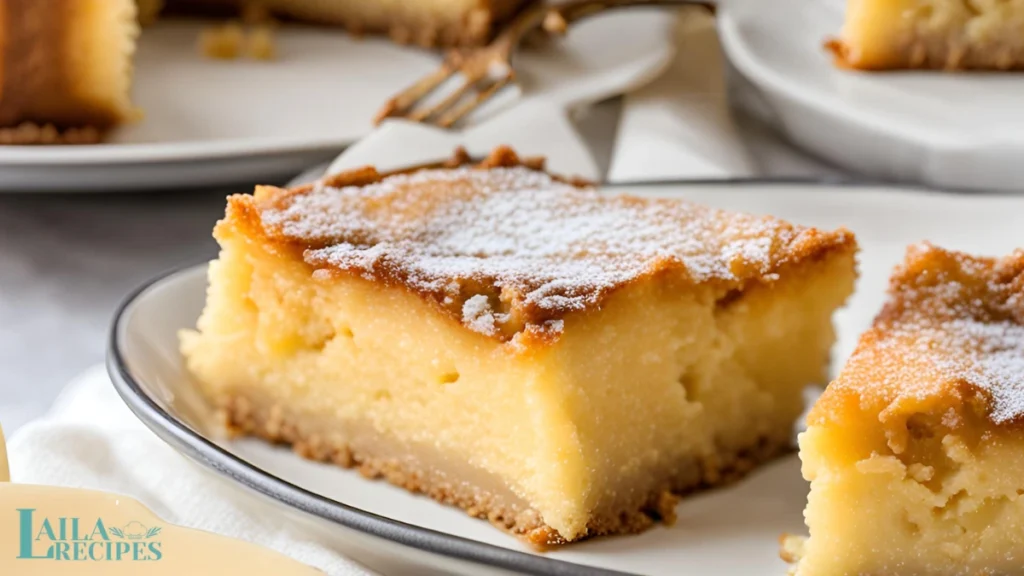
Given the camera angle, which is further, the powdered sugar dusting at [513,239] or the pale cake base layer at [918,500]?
the powdered sugar dusting at [513,239]

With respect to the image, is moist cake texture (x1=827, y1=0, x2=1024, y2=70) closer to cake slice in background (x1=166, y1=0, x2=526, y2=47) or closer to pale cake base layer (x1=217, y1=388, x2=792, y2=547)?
cake slice in background (x1=166, y1=0, x2=526, y2=47)

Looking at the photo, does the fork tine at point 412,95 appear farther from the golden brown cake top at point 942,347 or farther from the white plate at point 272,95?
the golden brown cake top at point 942,347

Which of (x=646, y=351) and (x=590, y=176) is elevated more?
(x=646, y=351)

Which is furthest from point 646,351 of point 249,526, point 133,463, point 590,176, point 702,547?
point 590,176

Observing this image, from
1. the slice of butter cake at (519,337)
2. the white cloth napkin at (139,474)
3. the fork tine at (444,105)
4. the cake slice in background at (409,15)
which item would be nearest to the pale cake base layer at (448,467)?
the slice of butter cake at (519,337)

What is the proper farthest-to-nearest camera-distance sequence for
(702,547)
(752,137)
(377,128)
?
(752,137) → (377,128) → (702,547)

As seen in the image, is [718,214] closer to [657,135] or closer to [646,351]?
[646,351]

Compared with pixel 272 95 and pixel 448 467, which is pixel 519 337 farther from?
pixel 272 95

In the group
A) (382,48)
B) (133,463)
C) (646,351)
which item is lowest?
(382,48)
